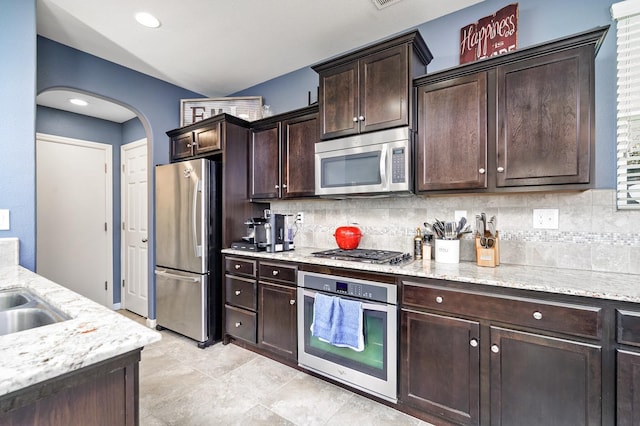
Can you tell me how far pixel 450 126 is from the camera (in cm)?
198

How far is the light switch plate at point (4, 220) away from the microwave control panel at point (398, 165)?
8.13 ft

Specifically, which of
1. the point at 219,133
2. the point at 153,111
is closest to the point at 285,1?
the point at 219,133

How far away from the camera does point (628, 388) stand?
4.22 feet

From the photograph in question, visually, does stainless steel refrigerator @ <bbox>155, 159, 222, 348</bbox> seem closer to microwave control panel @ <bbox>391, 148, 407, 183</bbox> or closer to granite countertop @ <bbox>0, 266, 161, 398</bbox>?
microwave control panel @ <bbox>391, 148, 407, 183</bbox>

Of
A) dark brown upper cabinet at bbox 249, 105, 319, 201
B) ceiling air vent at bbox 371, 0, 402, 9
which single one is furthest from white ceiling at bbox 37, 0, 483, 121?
dark brown upper cabinet at bbox 249, 105, 319, 201

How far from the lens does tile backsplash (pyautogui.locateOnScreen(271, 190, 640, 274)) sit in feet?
5.74

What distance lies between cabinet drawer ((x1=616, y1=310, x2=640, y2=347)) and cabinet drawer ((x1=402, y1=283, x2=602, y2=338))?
0.06m

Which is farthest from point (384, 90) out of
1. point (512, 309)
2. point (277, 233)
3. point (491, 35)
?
point (512, 309)

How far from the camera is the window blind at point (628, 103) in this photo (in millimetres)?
1704

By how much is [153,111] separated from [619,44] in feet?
12.9

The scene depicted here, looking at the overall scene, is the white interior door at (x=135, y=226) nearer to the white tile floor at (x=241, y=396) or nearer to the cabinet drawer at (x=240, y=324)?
the white tile floor at (x=241, y=396)

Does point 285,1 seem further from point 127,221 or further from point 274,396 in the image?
point 127,221

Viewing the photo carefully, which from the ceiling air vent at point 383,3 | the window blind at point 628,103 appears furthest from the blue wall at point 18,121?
the window blind at point 628,103

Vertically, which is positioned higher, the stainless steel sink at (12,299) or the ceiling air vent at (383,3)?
the ceiling air vent at (383,3)
